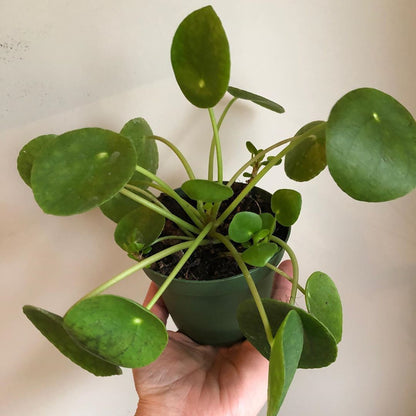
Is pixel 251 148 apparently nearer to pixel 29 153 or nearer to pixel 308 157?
pixel 308 157

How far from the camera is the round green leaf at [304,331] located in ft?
1.67

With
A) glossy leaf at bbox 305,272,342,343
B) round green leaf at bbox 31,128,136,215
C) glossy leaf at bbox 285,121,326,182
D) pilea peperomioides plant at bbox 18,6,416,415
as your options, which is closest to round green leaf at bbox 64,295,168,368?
pilea peperomioides plant at bbox 18,6,416,415

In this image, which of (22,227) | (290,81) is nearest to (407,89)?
(290,81)

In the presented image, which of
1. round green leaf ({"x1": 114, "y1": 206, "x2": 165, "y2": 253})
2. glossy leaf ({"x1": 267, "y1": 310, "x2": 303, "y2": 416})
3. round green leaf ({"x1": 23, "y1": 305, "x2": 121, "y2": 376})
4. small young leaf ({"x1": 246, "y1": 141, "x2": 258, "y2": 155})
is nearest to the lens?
glossy leaf ({"x1": 267, "y1": 310, "x2": 303, "y2": 416})

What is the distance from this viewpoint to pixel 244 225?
61 centimetres

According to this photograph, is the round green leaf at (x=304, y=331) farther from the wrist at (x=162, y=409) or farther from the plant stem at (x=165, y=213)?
the wrist at (x=162, y=409)

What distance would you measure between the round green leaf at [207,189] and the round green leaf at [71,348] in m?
0.25

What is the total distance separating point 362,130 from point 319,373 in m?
Result: 0.85

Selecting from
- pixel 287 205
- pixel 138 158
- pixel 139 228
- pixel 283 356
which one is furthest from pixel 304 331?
pixel 138 158

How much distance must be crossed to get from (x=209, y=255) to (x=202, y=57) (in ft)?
1.17

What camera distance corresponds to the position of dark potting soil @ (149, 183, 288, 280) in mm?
726

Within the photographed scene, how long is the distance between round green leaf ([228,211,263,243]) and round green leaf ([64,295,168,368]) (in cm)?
18

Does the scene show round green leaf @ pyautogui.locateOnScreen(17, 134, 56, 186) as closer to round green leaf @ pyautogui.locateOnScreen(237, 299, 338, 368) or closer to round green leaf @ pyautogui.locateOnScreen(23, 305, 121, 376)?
round green leaf @ pyautogui.locateOnScreen(23, 305, 121, 376)

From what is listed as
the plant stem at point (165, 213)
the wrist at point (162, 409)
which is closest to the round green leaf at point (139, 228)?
the plant stem at point (165, 213)
